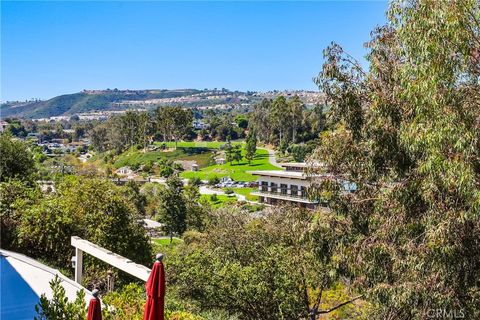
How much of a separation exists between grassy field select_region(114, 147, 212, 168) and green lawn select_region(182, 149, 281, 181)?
16.2 ft

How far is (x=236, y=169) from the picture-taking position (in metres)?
68.0

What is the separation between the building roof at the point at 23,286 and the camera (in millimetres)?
7004

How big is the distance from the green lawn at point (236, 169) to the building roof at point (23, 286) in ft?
174

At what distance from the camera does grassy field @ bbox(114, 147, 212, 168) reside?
251 feet

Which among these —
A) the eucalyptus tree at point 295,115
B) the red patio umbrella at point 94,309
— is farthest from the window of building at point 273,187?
the red patio umbrella at point 94,309

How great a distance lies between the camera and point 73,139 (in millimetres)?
124438

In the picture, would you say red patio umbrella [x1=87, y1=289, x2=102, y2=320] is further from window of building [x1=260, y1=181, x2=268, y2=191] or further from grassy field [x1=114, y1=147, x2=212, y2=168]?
grassy field [x1=114, y1=147, x2=212, y2=168]

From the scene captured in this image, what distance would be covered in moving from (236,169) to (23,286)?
60.1 metres

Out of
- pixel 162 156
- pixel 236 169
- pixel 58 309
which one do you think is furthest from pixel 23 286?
pixel 162 156

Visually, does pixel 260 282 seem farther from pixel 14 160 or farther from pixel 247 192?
pixel 247 192

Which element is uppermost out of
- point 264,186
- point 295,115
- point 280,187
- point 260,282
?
point 295,115

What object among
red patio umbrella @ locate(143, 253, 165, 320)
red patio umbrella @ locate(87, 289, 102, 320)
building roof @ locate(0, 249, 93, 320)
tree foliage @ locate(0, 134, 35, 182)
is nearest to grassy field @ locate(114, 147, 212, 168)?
tree foliage @ locate(0, 134, 35, 182)

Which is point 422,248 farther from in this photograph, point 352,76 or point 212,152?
point 212,152

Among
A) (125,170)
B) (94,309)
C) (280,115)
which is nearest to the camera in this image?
(94,309)
